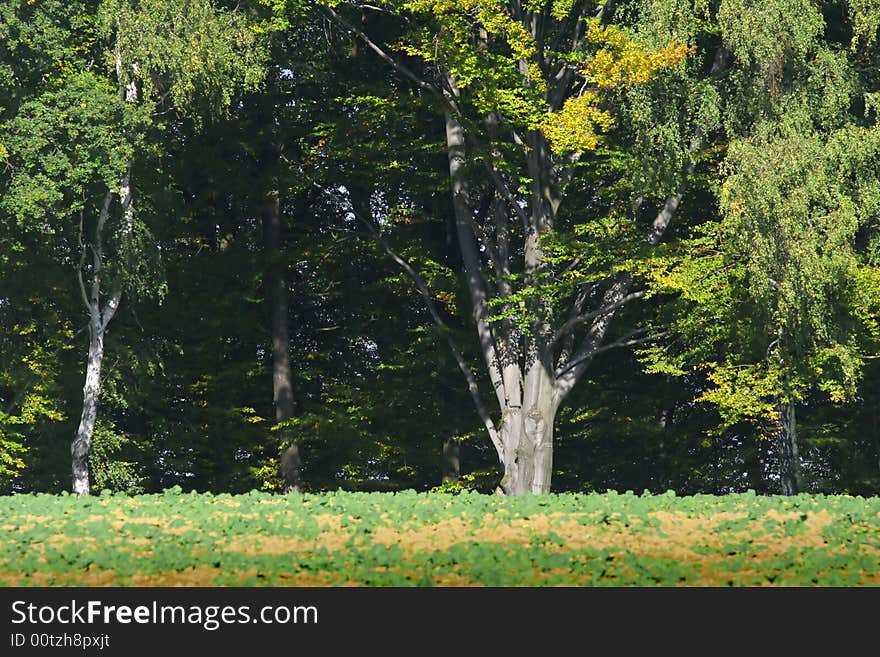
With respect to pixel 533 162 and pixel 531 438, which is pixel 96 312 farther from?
pixel 533 162

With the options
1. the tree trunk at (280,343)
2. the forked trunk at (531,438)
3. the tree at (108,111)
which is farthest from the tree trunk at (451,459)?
the tree at (108,111)

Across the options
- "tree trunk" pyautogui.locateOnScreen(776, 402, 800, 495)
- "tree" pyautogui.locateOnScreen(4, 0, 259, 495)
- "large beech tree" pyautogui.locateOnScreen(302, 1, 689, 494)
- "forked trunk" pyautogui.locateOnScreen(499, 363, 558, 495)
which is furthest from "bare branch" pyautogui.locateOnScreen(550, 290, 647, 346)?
"tree" pyautogui.locateOnScreen(4, 0, 259, 495)

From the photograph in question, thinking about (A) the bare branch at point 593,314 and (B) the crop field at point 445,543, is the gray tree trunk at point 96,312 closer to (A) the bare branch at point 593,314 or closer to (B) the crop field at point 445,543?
(A) the bare branch at point 593,314

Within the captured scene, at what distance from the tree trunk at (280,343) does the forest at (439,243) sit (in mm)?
80

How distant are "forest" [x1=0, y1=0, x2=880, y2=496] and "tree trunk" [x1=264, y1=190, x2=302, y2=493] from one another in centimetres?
8

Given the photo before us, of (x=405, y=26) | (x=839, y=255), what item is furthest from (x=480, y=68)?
(x=839, y=255)

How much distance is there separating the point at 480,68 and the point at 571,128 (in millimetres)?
2125

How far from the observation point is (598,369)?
96.0ft

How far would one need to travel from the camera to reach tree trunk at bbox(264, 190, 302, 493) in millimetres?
27688

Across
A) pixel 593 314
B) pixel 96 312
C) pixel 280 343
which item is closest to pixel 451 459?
pixel 280 343

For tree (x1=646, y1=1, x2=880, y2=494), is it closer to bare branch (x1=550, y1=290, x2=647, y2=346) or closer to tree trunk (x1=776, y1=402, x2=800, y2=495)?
tree trunk (x1=776, y1=402, x2=800, y2=495)

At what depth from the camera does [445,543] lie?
477 inches

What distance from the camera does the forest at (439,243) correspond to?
799 inches
